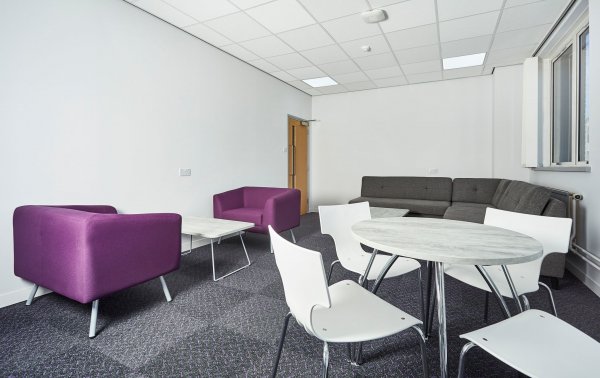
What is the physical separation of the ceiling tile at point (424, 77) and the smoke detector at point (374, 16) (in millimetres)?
2193

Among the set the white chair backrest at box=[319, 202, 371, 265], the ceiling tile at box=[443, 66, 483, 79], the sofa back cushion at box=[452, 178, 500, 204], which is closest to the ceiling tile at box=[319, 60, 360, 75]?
the ceiling tile at box=[443, 66, 483, 79]

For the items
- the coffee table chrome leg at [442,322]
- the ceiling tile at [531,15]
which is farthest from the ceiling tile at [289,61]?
the coffee table chrome leg at [442,322]

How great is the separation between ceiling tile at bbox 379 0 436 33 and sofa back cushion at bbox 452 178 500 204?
2748 mm

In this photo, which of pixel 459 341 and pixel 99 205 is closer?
pixel 459 341

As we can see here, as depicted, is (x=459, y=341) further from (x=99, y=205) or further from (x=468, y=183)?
(x=468, y=183)

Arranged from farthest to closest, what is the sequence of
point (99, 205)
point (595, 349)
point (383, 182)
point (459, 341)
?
point (383, 182), point (99, 205), point (459, 341), point (595, 349)

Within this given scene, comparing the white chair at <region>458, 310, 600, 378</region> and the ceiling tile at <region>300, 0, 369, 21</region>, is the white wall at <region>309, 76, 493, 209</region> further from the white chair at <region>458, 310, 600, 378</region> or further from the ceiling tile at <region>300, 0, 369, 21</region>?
the white chair at <region>458, 310, 600, 378</region>

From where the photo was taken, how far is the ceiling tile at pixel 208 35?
3.36 metres

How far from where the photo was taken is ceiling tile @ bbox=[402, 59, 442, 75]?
4.41 metres

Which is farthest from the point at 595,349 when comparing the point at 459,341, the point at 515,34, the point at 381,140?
the point at 381,140

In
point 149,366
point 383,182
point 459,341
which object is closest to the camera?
point 149,366

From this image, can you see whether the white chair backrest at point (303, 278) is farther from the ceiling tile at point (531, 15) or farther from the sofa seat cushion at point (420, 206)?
the sofa seat cushion at point (420, 206)

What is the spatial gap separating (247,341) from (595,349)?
1.53m

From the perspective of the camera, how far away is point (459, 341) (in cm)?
168
